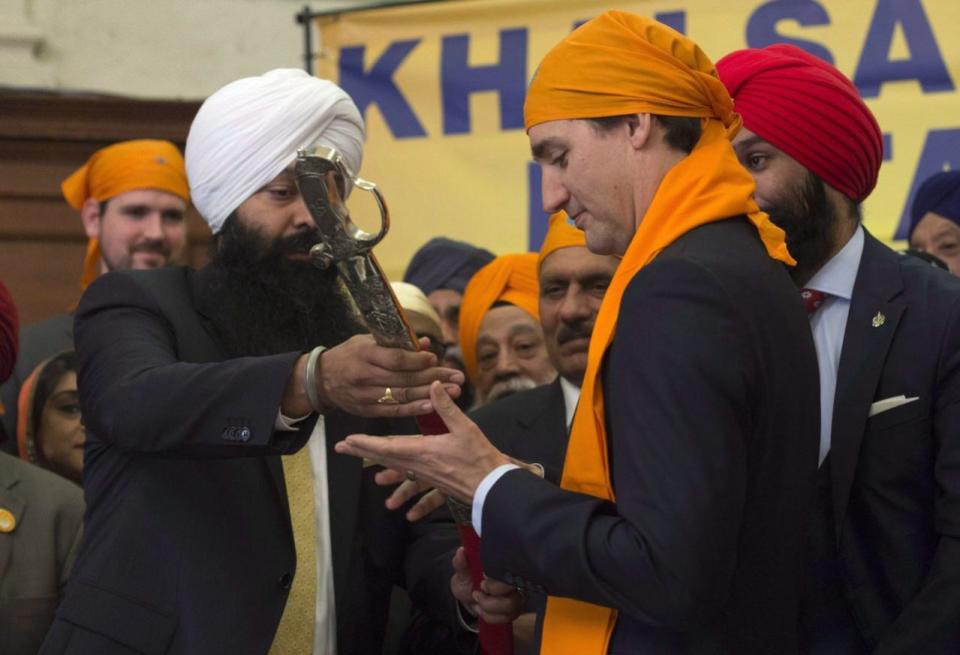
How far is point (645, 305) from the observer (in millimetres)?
2252

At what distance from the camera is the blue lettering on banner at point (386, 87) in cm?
627

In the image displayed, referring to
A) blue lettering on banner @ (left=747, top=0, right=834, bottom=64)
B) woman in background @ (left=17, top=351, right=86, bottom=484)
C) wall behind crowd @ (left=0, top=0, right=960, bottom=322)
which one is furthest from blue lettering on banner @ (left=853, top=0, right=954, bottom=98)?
woman in background @ (left=17, top=351, right=86, bottom=484)

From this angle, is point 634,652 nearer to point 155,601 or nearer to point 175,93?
point 155,601

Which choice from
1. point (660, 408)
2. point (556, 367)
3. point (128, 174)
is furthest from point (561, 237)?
point (660, 408)

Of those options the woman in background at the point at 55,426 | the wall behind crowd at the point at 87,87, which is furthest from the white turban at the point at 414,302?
the wall behind crowd at the point at 87,87

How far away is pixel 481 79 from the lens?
20.2ft

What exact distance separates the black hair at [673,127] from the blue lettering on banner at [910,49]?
3429 mm

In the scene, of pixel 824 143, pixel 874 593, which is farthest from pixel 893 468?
pixel 824 143

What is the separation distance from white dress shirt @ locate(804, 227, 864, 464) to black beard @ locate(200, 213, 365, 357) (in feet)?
3.57

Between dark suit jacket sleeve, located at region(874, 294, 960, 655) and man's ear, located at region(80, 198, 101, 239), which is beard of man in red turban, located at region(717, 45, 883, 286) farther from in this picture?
man's ear, located at region(80, 198, 101, 239)

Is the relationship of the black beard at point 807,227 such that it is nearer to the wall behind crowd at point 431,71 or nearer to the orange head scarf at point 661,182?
the orange head scarf at point 661,182

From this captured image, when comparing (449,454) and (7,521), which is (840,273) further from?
(7,521)

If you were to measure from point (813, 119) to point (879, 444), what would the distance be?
75cm

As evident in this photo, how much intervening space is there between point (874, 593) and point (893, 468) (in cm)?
24
